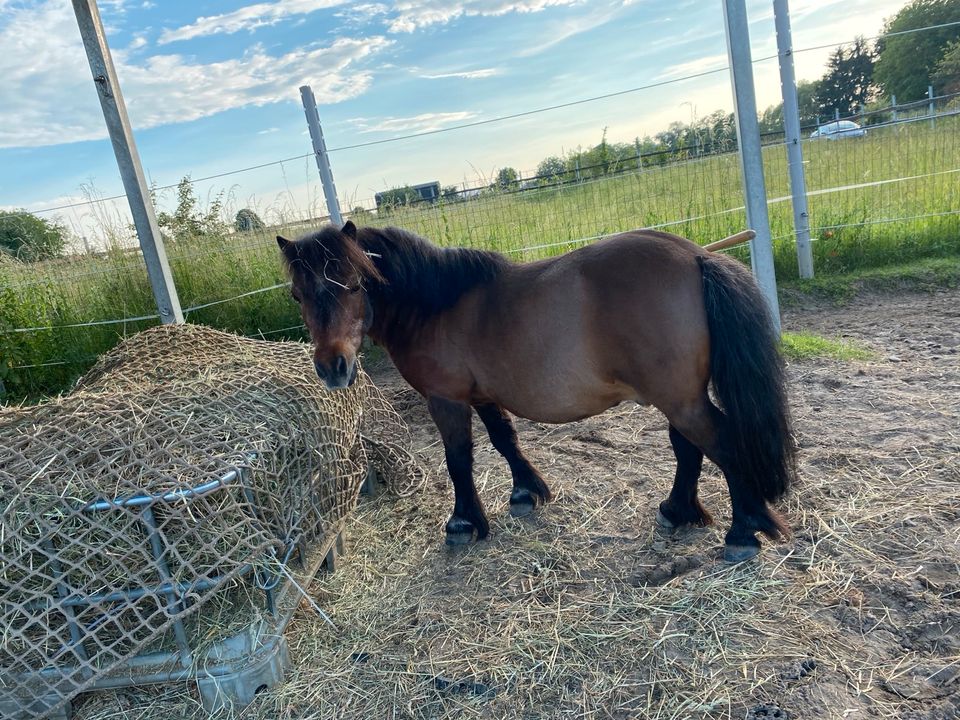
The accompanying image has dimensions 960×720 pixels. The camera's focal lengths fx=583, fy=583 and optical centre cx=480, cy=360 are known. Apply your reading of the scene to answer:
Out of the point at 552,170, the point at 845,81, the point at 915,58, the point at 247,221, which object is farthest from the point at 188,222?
the point at 845,81

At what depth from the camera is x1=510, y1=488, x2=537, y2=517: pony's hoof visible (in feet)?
10.4

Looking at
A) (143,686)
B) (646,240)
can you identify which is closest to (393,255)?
(646,240)

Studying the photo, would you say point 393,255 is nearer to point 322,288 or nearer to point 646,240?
point 322,288

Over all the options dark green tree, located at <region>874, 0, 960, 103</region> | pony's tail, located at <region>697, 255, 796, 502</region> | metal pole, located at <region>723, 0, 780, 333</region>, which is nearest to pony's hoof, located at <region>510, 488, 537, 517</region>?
pony's tail, located at <region>697, 255, 796, 502</region>

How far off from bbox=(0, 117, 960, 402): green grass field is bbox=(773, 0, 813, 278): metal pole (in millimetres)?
223

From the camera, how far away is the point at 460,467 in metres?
2.97

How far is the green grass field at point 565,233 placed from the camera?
237 inches

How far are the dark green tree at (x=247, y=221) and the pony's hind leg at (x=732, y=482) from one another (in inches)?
233

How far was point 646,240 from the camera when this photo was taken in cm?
247

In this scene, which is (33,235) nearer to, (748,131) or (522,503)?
(522,503)

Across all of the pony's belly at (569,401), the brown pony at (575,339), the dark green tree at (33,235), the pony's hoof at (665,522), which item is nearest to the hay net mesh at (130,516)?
the brown pony at (575,339)

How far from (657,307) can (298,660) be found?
2.00m

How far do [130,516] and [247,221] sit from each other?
559 centimetres

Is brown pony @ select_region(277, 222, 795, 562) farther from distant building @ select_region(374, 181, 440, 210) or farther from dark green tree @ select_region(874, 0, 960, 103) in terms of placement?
dark green tree @ select_region(874, 0, 960, 103)
